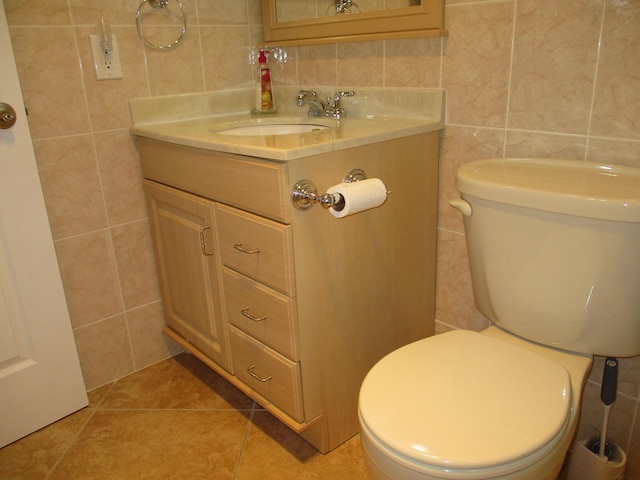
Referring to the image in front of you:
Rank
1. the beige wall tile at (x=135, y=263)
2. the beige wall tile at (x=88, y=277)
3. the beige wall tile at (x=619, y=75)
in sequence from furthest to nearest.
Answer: the beige wall tile at (x=135, y=263) < the beige wall tile at (x=88, y=277) < the beige wall tile at (x=619, y=75)

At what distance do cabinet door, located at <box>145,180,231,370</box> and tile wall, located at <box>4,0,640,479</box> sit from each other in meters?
0.09

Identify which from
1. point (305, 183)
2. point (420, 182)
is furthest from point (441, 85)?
point (305, 183)

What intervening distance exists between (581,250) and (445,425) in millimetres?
427

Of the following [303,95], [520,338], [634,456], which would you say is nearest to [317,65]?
[303,95]

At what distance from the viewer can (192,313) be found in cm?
162

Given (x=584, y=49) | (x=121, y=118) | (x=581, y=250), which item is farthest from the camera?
(x=121, y=118)

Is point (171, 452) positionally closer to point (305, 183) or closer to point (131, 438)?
point (131, 438)

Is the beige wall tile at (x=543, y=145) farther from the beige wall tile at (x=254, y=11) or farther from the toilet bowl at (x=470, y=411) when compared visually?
the beige wall tile at (x=254, y=11)

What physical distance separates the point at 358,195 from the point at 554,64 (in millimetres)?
556

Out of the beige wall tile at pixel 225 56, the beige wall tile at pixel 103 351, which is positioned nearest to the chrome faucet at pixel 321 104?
the beige wall tile at pixel 225 56

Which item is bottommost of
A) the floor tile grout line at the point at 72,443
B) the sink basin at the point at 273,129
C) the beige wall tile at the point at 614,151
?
the floor tile grout line at the point at 72,443

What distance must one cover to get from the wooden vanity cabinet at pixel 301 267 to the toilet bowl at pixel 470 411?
8cm

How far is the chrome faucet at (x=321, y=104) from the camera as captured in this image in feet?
5.24

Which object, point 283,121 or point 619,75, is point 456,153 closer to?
point 619,75
